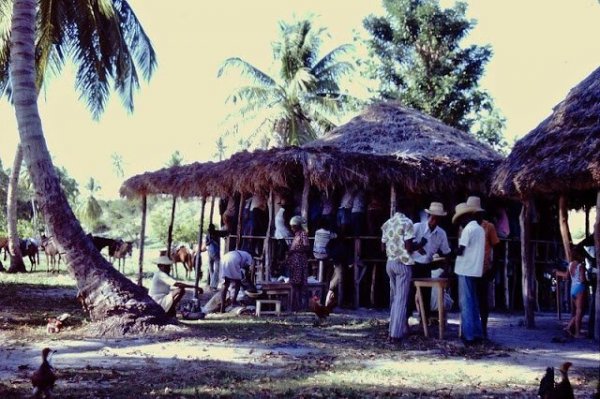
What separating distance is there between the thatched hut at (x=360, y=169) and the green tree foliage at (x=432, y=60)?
30.9 ft

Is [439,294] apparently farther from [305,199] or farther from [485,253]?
[305,199]

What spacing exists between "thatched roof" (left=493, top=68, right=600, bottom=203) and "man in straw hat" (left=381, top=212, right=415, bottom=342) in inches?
89.0

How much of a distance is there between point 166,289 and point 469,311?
4667mm

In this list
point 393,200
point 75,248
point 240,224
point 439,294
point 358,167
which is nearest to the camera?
point 439,294

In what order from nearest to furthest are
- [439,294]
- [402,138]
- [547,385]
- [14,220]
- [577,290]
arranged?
1. [547,385]
2. [439,294]
3. [577,290]
4. [402,138]
5. [14,220]

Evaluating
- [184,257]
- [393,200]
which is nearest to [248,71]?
[184,257]

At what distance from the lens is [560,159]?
9.47 meters

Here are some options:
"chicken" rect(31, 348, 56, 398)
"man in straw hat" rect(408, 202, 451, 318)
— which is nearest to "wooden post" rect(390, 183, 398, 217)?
"man in straw hat" rect(408, 202, 451, 318)

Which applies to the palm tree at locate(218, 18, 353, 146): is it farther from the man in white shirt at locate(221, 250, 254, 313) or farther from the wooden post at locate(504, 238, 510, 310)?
the man in white shirt at locate(221, 250, 254, 313)

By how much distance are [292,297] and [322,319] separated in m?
1.15

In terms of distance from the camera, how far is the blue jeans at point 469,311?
8.54 meters

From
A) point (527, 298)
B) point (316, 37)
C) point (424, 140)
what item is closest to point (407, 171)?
point (424, 140)

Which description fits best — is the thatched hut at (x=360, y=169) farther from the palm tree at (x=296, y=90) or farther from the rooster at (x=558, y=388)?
the palm tree at (x=296, y=90)

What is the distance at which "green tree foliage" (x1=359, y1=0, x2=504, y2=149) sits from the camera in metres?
25.5
